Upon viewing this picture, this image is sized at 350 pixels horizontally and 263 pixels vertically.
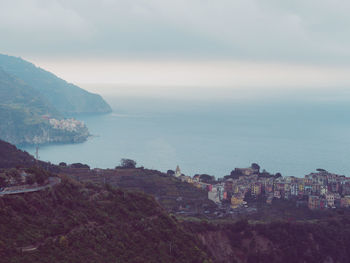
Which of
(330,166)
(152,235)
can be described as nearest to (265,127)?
(330,166)

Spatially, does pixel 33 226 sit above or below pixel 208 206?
above

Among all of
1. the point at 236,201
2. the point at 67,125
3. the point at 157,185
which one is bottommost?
the point at 236,201

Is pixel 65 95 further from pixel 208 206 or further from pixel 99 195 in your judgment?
pixel 99 195

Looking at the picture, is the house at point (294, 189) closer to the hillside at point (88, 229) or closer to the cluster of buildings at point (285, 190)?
the cluster of buildings at point (285, 190)

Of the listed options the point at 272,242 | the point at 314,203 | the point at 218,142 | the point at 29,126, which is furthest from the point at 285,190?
the point at 29,126

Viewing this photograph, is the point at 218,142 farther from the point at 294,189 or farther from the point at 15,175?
the point at 15,175

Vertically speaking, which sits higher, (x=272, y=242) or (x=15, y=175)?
(x=15, y=175)

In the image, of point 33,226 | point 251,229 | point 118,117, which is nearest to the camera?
point 33,226
